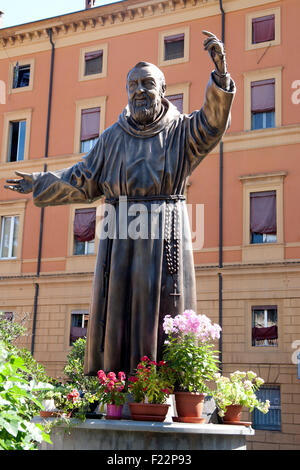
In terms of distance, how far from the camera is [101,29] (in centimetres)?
3022

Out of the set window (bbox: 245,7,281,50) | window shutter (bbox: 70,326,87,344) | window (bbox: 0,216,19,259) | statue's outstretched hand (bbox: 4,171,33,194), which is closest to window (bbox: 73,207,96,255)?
window (bbox: 0,216,19,259)

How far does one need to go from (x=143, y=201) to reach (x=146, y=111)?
0.75 metres

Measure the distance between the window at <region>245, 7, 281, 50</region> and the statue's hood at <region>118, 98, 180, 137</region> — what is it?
71.8 ft

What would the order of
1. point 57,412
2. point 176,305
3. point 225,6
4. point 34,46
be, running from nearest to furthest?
point 57,412, point 176,305, point 225,6, point 34,46

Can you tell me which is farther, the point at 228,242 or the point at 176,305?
the point at 228,242

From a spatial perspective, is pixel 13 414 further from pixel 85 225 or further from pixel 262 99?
pixel 85 225

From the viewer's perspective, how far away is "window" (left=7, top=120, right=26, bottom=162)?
101 feet

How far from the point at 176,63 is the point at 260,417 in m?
14.4

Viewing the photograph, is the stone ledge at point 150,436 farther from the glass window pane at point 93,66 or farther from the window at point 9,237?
the glass window pane at point 93,66

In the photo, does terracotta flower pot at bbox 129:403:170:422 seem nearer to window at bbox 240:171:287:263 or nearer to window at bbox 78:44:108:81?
window at bbox 240:171:287:263

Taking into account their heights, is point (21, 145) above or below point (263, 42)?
below

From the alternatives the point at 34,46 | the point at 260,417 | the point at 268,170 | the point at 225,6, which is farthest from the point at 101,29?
the point at 260,417

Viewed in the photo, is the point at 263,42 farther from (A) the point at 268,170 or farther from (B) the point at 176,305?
(B) the point at 176,305

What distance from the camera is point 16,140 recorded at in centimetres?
3103
